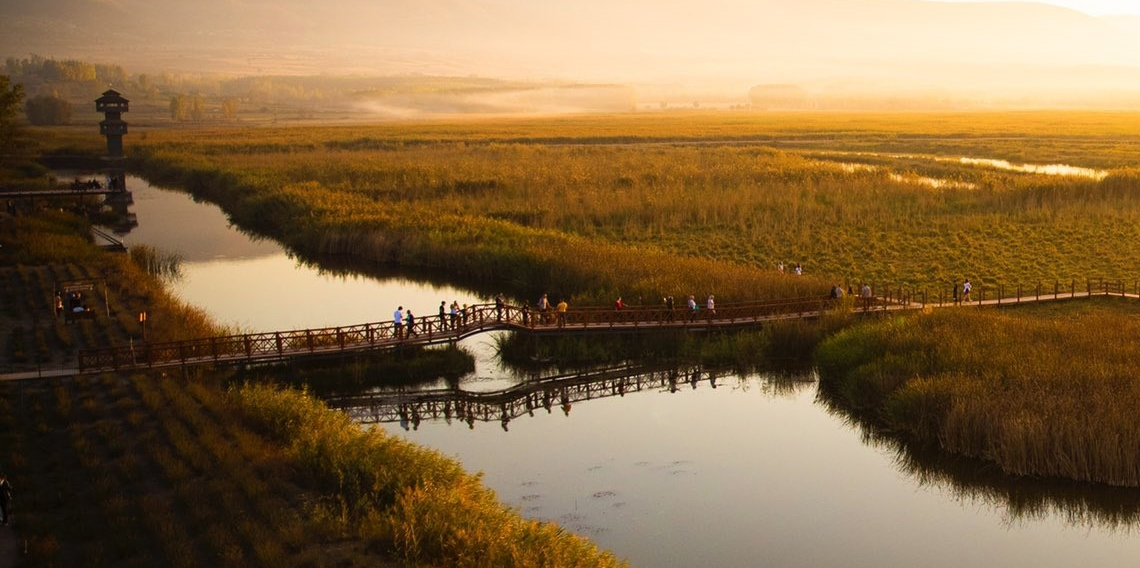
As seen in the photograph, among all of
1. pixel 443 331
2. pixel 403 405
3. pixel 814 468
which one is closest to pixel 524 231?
pixel 443 331

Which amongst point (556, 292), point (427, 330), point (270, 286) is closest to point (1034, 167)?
point (556, 292)

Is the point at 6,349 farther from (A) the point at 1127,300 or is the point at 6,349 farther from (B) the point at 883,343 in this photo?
(A) the point at 1127,300

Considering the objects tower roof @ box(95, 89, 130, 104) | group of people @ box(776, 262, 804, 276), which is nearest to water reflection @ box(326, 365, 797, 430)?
group of people @ box(776, 262, 804, 276)

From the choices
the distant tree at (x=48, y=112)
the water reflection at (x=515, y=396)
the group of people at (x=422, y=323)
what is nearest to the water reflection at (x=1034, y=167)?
the water reflection at (x=515, y=396)

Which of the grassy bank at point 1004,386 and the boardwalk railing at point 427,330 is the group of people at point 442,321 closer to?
the boardwalk railing at point 427,330

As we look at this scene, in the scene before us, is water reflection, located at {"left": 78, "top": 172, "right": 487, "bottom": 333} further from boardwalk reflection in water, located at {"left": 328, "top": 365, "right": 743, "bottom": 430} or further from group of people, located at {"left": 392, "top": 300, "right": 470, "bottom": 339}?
boardwalk reflection in water, located at {"left": 328, "top": 365, "right": 743, "bottom": 430}

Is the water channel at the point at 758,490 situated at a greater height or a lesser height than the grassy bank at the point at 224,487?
lesser
